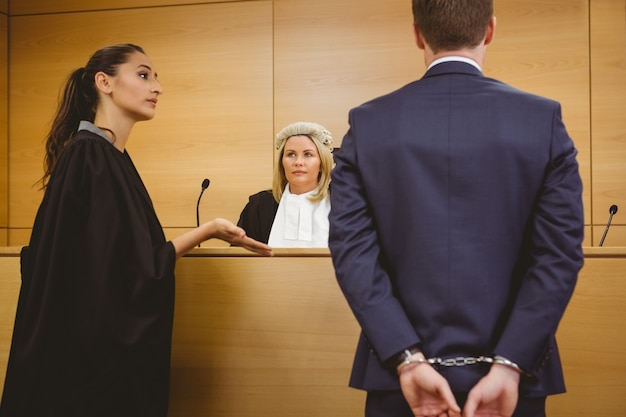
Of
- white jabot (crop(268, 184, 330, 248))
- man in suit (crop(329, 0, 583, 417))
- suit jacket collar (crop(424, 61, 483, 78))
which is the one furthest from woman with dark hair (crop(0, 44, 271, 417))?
white jabot (crop(268, 184, 330, 248))

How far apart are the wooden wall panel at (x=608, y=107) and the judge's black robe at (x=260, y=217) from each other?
212 cm

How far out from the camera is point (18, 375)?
1.84m

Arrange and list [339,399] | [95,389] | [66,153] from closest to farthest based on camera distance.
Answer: [95,389] < [66,153] < [339,399]

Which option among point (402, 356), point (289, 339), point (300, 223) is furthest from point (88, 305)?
point (300, 223)

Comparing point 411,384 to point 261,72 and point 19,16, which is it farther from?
point 19,16

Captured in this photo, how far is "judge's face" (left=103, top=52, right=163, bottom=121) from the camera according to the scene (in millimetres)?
2186

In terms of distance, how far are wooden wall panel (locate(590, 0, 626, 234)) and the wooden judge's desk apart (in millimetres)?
2526

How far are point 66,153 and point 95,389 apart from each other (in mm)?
667

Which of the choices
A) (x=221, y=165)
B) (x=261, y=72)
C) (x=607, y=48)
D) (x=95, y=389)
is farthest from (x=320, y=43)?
(x=95, y=389)

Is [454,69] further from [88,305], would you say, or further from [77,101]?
[77,101]

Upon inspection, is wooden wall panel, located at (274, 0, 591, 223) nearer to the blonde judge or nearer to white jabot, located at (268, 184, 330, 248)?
the blonde judge

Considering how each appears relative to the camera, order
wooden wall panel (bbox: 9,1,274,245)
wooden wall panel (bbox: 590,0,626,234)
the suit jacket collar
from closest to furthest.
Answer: the suit jacket collar, wooden wall panel (bbox: 590,0,626,234), wooden wall panel (bbox: 9,1,274,245)

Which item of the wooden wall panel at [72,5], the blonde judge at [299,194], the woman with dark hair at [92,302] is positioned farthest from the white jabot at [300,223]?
the wooden wall panel at [72,5]

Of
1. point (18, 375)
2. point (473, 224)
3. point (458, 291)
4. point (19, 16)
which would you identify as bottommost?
point (18, 375)
